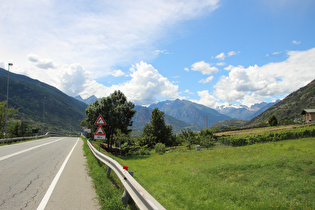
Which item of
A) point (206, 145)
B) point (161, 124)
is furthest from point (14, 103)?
point (206, 145)

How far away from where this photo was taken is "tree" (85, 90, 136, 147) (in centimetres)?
3127

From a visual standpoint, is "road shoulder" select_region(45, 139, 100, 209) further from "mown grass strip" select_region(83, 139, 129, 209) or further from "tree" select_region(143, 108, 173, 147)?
"tree" select_region(143, 108, 173, 147)

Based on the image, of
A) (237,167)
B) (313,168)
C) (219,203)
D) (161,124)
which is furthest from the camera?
(161,124)

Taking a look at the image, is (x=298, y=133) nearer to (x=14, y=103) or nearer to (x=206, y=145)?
(x=206, y=145)

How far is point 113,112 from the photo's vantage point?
3144 cm

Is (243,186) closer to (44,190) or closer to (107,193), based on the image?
(107,193)

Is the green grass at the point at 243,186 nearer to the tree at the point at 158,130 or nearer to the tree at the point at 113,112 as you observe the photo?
the tree at the point at 113,112

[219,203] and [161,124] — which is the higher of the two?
[161,124]

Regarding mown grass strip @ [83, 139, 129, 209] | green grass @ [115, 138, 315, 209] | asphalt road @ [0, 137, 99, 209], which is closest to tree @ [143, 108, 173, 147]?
green grass @ [115, 138, 315, 209]

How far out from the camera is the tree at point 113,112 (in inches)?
1231

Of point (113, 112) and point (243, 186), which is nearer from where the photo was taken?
point (243, 186)

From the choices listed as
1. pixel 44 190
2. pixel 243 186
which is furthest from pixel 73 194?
pixel 243 186

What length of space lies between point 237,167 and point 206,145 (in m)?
22.4

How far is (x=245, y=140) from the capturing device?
110 feet
